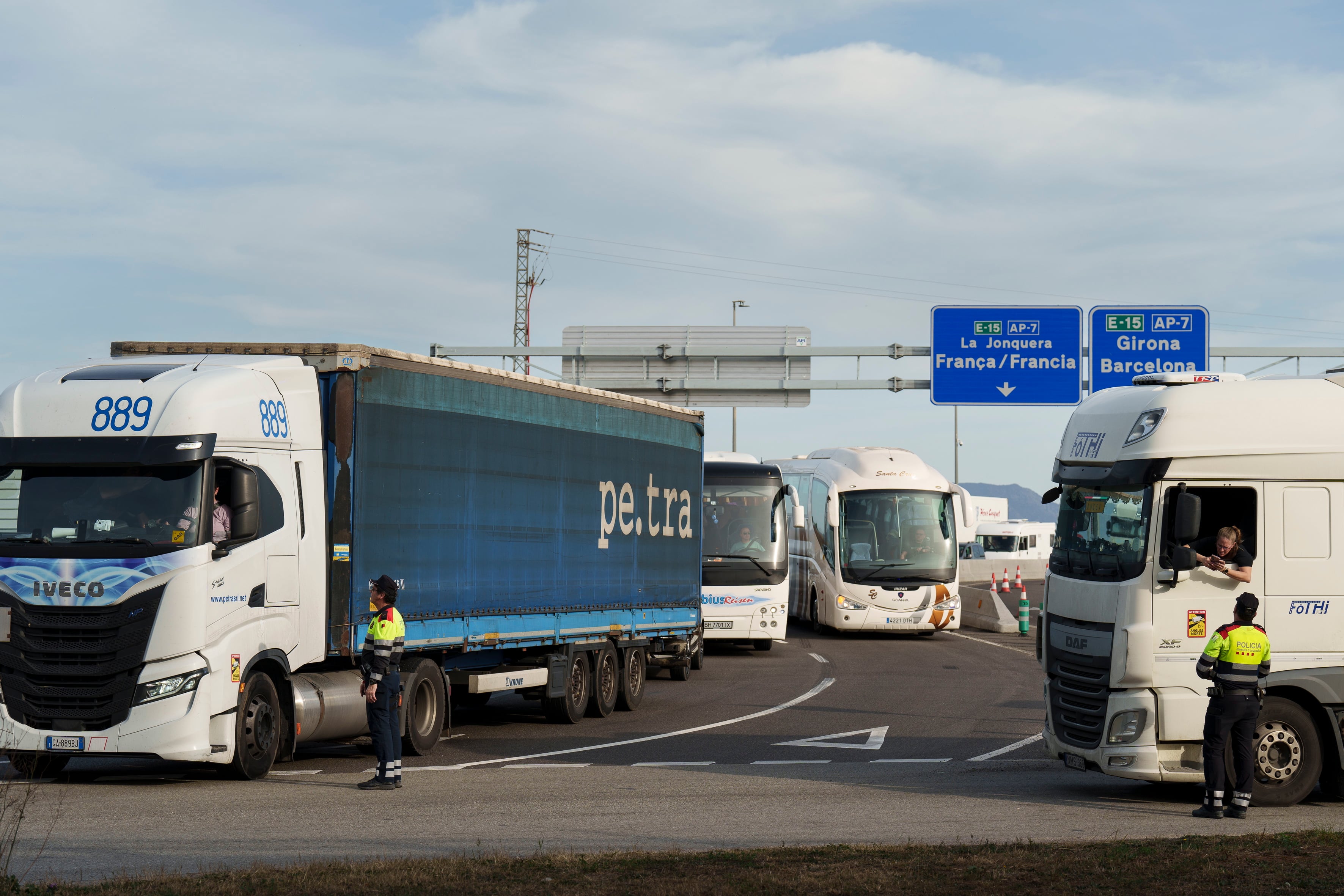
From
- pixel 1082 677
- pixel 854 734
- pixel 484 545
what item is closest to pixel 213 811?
pixel 484 545

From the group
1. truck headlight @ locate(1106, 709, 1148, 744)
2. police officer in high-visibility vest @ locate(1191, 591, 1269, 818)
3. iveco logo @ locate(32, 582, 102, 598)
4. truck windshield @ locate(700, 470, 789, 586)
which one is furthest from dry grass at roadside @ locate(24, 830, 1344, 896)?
truck windshield @ locate(700, 470, 789, 586)

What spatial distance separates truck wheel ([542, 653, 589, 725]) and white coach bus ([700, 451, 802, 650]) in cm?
938

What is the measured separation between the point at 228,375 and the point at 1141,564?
24.3 feet

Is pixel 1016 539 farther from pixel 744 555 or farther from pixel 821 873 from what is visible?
pixel 821 873

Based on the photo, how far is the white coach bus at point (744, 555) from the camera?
89.5ft

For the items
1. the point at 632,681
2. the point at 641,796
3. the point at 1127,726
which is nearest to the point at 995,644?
the point at 632,681

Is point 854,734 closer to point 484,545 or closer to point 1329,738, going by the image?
point 484,545

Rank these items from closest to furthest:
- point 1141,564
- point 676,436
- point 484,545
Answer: point 1141,564 < point 484,545 < point 676,436

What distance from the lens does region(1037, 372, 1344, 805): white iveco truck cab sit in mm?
11148

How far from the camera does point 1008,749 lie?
14969mm

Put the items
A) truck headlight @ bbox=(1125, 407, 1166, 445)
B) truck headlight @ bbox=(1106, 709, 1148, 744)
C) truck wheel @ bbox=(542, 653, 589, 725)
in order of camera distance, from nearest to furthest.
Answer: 1. truck headlight @ bbox=(1106, 709, 1148, 744)
2. truck headlight @ bbox=(1125, 407, 1166, 445)
3. truck wheel @ bbox=(542, 653, 589, 725)

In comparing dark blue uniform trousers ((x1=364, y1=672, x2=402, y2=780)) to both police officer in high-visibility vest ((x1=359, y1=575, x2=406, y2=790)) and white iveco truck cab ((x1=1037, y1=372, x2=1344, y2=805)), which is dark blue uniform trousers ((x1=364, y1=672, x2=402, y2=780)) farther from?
white iveco truck cab ((x1=1037, y1=372, x2=1344, y2=805))

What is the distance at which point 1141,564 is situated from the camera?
37.1 ft

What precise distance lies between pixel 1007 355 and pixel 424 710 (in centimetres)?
1983
